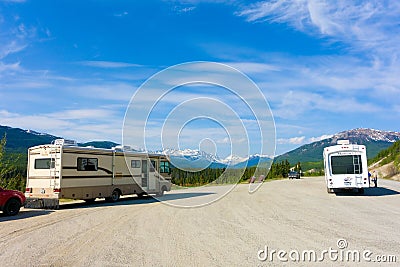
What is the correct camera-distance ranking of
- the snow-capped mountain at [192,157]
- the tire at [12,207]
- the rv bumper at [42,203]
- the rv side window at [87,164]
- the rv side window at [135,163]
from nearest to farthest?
the tire at [12,207] < the rv bumper at [42,203] < the rv side window at [87,164] < the rv side window at [135,163] < the snow-capped mountain at [192,157]

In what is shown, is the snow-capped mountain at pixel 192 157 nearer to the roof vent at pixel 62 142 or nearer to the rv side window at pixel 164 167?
the rv side window at pixel 164 167

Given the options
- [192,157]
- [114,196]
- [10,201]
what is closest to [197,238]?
[10,201]

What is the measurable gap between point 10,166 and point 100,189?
24.4ft

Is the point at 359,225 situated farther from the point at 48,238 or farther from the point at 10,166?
the point at 10,166

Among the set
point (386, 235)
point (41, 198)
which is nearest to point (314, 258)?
point (386, 235)

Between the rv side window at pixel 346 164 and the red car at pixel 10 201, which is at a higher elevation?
the rv side window at pixel 346 164

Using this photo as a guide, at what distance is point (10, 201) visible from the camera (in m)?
14.7

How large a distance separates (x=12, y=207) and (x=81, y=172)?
3919mm

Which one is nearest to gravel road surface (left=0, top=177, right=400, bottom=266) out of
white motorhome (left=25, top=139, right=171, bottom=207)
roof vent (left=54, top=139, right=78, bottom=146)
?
white motorhome (left=25, top=139, right=171, bottom=207)

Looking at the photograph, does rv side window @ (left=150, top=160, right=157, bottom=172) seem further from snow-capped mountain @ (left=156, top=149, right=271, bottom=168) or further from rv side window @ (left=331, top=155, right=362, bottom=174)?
rv side window @ (left=331, top=155, right=362, bottom=174)

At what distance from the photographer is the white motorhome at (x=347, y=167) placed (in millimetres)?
21438

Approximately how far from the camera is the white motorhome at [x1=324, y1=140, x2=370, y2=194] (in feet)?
70.3

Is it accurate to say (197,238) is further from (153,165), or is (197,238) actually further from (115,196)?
(153,165)

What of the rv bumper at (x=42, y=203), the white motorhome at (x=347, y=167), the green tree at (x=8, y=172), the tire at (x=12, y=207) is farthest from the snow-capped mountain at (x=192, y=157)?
the tire at (x=12, y=207)
